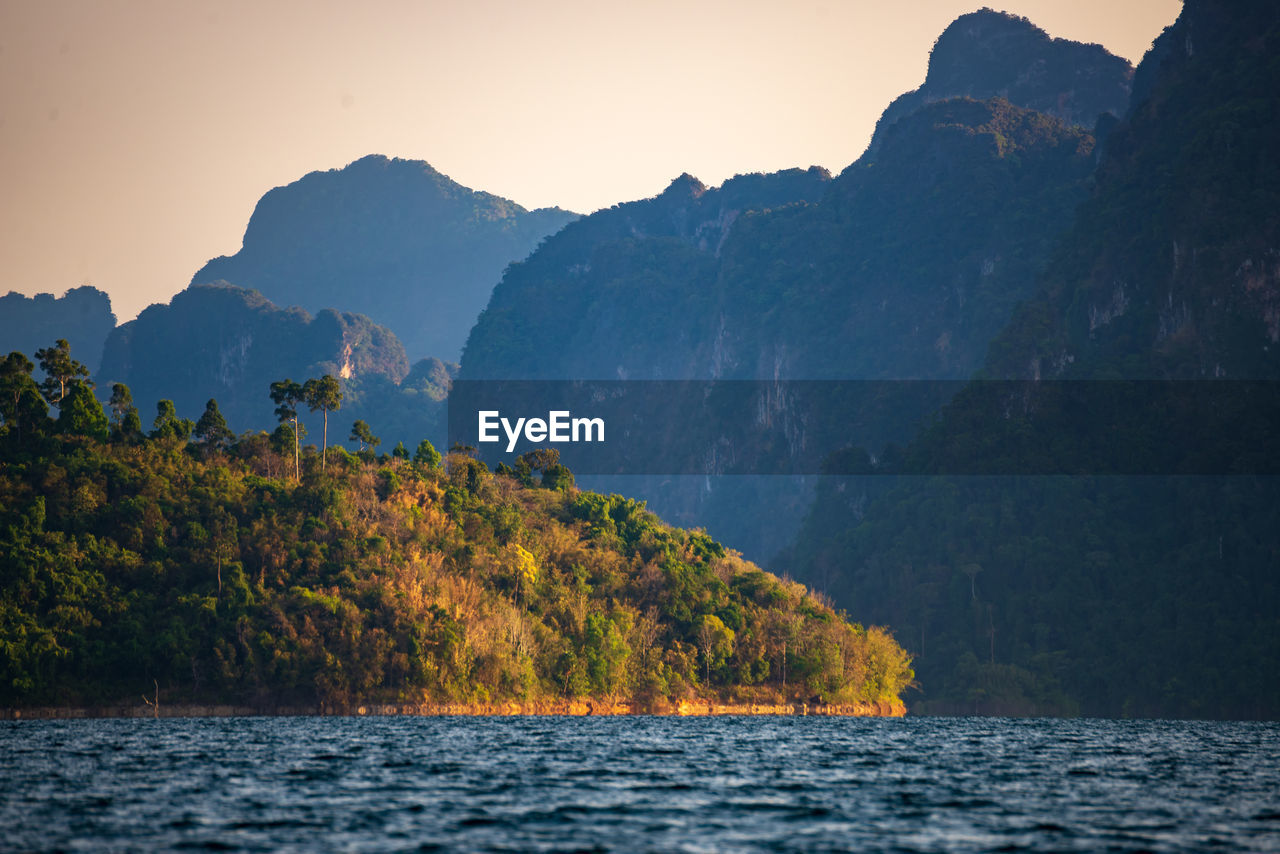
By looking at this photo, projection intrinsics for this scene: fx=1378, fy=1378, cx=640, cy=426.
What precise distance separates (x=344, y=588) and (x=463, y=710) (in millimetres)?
18326

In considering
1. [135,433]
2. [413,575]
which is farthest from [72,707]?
[135,433]

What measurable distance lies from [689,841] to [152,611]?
104295 millimetres

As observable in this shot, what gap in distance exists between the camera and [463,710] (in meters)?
146

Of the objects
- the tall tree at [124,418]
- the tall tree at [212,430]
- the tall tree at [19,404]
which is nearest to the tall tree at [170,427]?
the tall tree at [212,430]

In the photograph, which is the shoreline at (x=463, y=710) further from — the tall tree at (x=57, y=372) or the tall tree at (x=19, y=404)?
the tall tree at (x=57, y=372)

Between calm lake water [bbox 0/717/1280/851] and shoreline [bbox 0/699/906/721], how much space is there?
1877cm

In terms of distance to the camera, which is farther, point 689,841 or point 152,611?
point 152,611

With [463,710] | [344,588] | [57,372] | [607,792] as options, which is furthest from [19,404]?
[607,792]

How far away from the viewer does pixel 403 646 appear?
144 meters

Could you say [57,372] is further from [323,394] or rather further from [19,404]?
[323,394]

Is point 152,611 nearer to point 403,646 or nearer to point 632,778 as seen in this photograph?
point 403,646

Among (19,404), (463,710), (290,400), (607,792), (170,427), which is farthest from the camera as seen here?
(290,400)

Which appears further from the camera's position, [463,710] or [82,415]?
[82,415]

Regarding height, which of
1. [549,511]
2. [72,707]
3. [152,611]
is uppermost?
[549,511]
